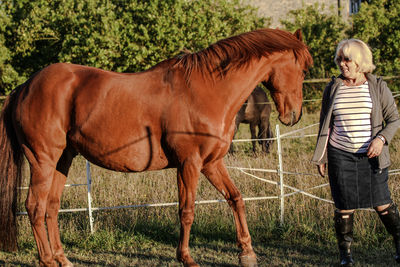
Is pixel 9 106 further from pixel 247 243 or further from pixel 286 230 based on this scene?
pixel 286 230

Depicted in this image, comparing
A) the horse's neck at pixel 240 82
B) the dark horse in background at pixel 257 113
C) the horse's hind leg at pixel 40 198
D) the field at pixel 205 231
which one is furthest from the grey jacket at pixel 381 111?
the dark horse in background at pixel 257 113

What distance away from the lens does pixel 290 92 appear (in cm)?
379

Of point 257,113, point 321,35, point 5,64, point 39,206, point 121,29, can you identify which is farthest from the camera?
point 321,35

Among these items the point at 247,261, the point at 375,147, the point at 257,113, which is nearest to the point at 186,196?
the point at 247,261

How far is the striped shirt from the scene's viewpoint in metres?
3.40

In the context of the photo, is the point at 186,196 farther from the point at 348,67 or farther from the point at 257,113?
the point at 257,113

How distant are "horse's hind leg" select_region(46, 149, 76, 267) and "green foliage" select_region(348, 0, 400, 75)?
52.8ft

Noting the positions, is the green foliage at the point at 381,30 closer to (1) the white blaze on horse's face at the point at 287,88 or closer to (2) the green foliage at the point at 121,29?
(2) the green foliage at the point at 121,29

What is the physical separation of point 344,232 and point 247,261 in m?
0.93

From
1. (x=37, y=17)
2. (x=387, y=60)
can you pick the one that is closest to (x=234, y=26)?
(x=387, y=60)

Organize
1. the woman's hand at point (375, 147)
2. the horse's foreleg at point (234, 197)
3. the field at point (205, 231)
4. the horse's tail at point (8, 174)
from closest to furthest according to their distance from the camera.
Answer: the woman's hand at point (375, 147) → the horse's foreleg at point (234, 197) → the horse's tail at point (8, 174) → the field at point (205, 231)

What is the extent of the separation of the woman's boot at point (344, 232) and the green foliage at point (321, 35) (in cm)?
1508

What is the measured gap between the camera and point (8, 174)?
4.11 meters

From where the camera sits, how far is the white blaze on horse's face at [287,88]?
3773 millimetres
